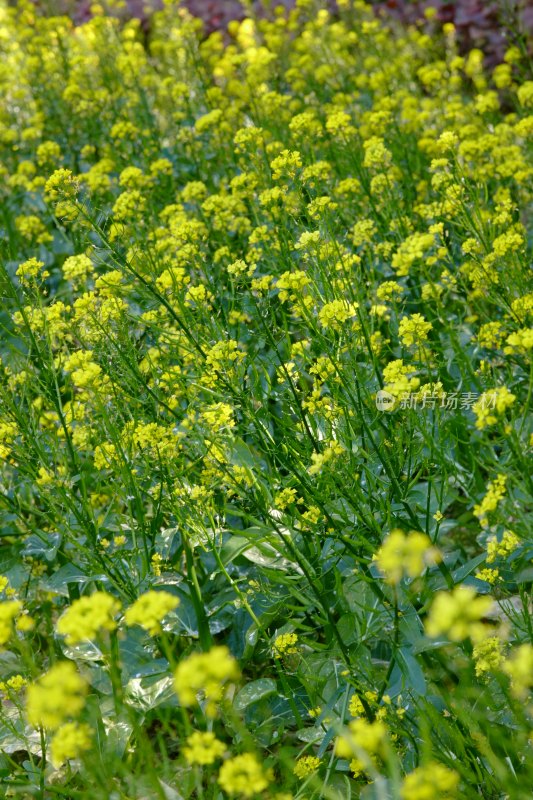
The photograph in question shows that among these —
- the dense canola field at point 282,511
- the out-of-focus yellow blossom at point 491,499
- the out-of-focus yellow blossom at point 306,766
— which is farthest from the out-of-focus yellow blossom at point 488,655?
the out-of-focus yellow blossom at point 306,766

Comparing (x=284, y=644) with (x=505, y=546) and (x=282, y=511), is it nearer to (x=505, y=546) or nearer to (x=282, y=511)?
(x=282, y=511)

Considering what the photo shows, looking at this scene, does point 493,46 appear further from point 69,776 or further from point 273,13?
point 69,776

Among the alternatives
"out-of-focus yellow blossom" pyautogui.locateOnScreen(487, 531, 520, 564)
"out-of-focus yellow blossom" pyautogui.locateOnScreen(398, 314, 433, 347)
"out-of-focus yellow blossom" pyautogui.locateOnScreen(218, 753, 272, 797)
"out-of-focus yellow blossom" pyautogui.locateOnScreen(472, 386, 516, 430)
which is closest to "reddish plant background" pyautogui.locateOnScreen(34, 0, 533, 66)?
"out-of-focus yellow blossom" pyautogui.locateOnScreen(398, 314, 433, 347)

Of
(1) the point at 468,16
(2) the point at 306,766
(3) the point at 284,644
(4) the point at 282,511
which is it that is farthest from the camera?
(1) the point at 468,16

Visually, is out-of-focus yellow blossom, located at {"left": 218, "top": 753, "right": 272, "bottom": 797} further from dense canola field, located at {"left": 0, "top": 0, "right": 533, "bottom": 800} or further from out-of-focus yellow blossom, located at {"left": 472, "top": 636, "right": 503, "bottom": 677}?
out-of-focus yellow blossom, located at {"left": 472, "top": 636, "right": 503, "bottom": 677}

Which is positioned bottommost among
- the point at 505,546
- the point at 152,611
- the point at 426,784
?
the point at 505,546

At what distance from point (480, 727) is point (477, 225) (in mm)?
1807

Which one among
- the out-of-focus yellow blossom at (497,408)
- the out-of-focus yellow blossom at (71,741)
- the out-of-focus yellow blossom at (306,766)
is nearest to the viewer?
the out-of-focus yellow blossom at (71,741)

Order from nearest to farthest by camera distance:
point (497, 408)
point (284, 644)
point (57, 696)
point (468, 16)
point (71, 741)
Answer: point (57, 696) → point (71, 741) → point (497, 408) → point (284, 644) → point (468, 16)

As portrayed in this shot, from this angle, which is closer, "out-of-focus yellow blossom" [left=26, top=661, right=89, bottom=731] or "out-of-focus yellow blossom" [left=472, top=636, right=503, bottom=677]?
"out-of-focus yellow blossom" [left=26, top=661, right=89, bottom=731]

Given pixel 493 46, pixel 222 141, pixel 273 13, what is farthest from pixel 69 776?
pixel 273 13

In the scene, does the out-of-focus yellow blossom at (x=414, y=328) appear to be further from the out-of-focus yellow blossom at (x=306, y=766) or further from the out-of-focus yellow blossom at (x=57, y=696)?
the out-of-focus yellow blossom at (x=57, y=696)

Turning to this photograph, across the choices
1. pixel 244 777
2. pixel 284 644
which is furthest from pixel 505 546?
pixel 244 777

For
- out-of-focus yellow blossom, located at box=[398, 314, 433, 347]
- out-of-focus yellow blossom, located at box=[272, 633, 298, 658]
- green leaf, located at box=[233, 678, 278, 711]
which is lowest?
green leaf, located at box=[233, 678, 278, 711]
